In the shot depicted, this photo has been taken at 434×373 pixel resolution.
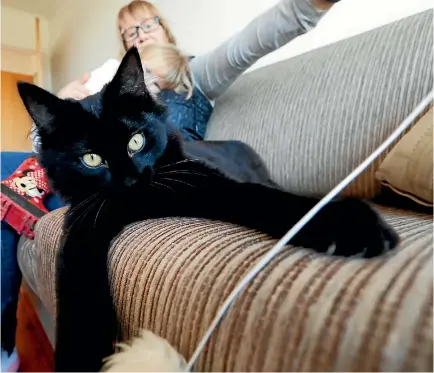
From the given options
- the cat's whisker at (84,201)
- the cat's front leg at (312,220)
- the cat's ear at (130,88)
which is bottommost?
the cat's front leg at (312,220)

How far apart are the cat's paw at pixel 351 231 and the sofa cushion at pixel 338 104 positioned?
474 millimetres

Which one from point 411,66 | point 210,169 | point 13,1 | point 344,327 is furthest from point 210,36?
point 13,1

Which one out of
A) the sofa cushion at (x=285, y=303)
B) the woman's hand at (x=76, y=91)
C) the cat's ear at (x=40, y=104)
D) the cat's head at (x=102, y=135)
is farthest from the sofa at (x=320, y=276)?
the woman's hand at (x=76, y=91)

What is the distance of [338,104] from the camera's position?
0.91 meters

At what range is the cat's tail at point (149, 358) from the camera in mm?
293

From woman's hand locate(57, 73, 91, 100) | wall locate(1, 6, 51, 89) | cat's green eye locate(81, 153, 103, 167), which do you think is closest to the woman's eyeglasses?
woman's hand locate(57, 73, 91, 100)

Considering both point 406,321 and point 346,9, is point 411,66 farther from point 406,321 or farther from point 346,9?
point 406,321

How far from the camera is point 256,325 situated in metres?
0.27

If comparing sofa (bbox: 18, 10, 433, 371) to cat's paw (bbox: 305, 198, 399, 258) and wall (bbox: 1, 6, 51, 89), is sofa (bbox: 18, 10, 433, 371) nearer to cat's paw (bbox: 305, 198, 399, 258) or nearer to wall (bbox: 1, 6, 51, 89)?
cat's paw (bbox: 305, 198, 399, 258)

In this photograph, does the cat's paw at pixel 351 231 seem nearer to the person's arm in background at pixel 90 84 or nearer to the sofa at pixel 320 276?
the sofa at pixel 320 276

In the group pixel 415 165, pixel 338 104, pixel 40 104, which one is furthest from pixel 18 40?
pixel 415 165

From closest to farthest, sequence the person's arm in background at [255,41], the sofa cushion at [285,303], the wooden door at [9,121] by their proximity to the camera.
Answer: the sofa cushion at [285,303] → the person's arm in background at [255,41] → the wooden door at [9,121]

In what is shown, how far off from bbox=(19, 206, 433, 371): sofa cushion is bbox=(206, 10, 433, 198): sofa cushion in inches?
A: 17.3

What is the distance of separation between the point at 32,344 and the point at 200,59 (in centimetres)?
140
